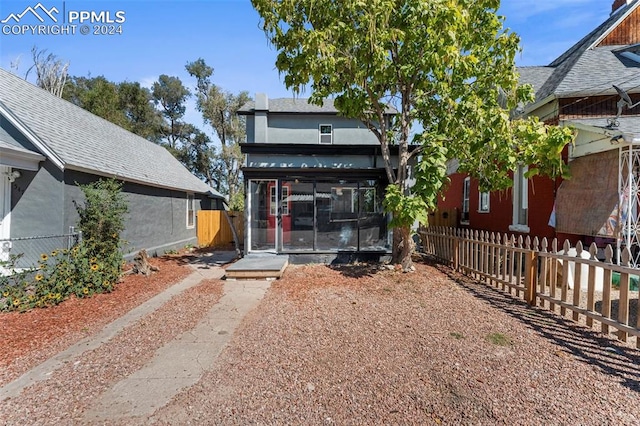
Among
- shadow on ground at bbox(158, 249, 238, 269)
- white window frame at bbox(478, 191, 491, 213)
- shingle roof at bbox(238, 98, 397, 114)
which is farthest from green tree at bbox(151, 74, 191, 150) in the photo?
white window frame at bbox(478, 191, 491, 213)

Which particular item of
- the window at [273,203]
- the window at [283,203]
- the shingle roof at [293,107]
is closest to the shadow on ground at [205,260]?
the window at [273,203]

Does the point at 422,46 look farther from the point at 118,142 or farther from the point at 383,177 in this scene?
the point at 118,142

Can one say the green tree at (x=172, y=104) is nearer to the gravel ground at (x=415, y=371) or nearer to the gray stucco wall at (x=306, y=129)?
the gray stucco wall at (x=306, y=129)

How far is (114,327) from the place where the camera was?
509cm

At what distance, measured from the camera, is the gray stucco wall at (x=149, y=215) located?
A: 27.1ft

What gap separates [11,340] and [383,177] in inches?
355

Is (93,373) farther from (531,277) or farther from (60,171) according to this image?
(531,277)

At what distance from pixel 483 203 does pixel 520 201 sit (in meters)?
2.09

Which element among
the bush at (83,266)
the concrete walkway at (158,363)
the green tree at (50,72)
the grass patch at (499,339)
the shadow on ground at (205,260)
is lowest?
the shadow on ground at (205,260)

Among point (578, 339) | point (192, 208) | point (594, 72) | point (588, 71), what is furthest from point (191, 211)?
point (594, 72)

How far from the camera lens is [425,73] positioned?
25.3ft

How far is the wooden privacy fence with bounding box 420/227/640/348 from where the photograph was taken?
4266mm

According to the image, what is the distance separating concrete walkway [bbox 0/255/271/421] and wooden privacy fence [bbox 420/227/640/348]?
5170 mm

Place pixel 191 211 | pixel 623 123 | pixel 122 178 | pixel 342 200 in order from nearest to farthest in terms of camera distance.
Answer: pixel 623 123 → pixel 342 200 → pixel 122 178 → pixel 191 211
